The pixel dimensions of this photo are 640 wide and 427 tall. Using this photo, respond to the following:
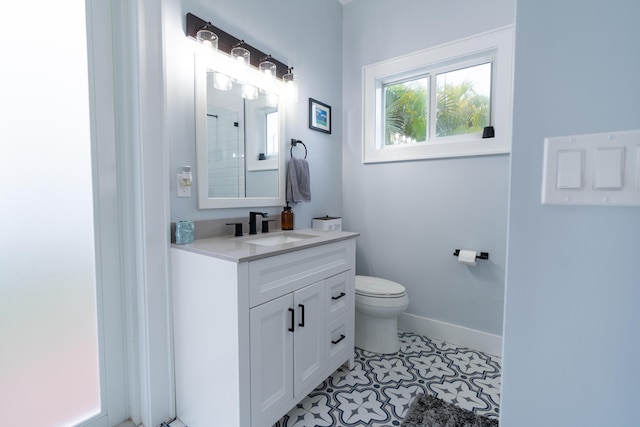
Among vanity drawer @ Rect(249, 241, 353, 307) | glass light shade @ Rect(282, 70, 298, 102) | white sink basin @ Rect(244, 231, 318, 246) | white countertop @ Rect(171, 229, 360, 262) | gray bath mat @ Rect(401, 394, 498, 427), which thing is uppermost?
glass light shade @ Rect(282, 70, 298, 102)

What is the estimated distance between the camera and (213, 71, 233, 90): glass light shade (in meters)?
1.62

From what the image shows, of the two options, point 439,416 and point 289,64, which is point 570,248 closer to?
point 439,416

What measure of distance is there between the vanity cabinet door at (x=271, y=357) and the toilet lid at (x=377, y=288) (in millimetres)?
783

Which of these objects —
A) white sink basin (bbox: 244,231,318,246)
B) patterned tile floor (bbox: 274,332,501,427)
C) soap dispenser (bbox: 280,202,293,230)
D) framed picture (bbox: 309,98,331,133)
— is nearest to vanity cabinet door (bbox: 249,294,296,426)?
patterned tile floor (bbox: 274,332,501,427)

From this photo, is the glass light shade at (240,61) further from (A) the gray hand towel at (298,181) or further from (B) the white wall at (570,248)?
(B) the white wall at (570,248)

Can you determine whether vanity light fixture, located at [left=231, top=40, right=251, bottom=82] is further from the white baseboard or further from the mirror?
the white baseboard

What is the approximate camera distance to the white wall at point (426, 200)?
2021 mm

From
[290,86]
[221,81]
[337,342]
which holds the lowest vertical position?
[337,342]

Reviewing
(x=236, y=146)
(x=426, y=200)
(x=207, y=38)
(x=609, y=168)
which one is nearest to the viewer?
(x=609, y=168)

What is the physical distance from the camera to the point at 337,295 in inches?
67.5

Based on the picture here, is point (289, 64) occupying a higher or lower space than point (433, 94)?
higher

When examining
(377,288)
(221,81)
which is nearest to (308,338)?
(377,288)

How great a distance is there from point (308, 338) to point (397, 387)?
2.16 ft

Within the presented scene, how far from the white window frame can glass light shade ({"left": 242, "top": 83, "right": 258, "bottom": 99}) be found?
1.07 m
